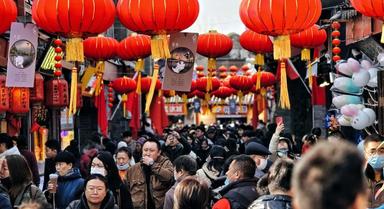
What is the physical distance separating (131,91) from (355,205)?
21821mm

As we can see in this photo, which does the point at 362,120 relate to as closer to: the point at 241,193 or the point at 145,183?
the point at 145,183

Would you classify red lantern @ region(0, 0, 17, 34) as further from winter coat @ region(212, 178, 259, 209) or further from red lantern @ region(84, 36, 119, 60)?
red lantern @ region(84, 36, 119, 60)

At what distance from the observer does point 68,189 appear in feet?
27.6

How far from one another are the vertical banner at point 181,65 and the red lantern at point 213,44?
2.85 m

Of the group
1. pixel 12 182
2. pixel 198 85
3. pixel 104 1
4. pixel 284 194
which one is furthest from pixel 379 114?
pixel 198 85

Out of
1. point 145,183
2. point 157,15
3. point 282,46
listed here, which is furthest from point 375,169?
point 157,15

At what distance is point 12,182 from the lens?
734cm

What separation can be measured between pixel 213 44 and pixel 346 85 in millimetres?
4194

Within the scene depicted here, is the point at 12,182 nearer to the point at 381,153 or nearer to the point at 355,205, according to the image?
the point at 381,153

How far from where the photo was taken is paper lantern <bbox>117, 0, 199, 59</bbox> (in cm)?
1044

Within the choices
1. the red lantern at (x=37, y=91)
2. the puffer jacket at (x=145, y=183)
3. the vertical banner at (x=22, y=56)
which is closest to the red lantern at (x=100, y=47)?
the red lantern at (x=37, y=91)

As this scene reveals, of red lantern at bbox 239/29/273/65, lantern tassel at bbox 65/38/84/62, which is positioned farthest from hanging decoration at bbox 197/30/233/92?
lantern tassel at bbox 65/38/84/62

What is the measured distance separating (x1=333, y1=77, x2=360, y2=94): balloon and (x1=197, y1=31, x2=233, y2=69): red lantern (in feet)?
12.8

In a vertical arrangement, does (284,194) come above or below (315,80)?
below
